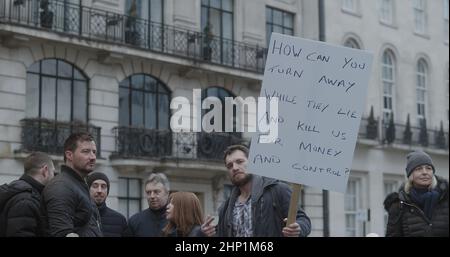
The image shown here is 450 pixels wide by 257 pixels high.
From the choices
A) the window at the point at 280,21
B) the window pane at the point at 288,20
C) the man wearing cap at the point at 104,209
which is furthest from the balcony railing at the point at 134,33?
the man wearing cap at the point at 104,209

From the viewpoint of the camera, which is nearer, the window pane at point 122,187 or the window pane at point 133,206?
the window pane at point 122,187

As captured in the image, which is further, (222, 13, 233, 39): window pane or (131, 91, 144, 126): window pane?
(131, 91, 144, 126): window pane

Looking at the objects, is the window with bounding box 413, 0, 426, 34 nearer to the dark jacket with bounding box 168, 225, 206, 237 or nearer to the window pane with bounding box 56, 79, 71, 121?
the window pane with bounding box 56, 79, 71, 121

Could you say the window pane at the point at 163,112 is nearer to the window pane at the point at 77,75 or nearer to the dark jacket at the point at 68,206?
the window pane at the point at 77,75

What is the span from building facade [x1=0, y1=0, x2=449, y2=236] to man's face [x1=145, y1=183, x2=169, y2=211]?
187 cm

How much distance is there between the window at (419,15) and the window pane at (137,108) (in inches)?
139

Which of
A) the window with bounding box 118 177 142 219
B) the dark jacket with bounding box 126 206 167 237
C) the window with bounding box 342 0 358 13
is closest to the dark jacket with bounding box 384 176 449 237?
the dark jacket with bounding box 126 206 167 237

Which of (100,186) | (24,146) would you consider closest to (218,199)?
(24,146)

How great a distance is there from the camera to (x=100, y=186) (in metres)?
Answer: 6.57

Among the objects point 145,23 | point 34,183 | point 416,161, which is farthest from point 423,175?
point 145,23

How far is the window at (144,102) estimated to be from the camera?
35.7 feet

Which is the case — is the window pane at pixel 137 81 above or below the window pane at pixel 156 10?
below

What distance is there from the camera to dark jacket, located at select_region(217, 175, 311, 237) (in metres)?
5.46
